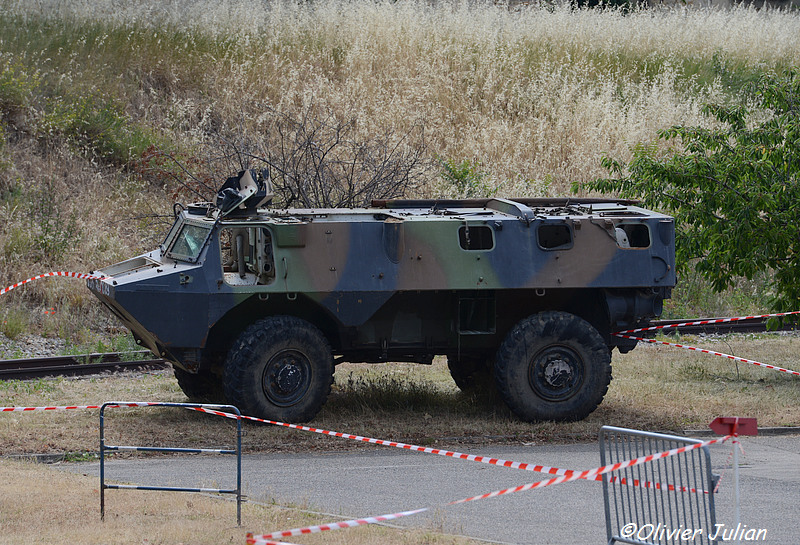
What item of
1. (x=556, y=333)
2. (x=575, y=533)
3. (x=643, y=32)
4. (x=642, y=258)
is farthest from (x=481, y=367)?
(x=643, y=32)

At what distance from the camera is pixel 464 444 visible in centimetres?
1086

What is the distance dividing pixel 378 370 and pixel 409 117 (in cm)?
943

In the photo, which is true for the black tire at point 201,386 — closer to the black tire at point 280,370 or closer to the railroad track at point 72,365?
the black tire at point 280,370

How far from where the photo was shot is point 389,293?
11117mm

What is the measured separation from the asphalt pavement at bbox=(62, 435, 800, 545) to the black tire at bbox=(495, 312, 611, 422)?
0.85 m

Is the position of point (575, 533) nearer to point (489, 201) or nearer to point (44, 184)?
point (489, 201)

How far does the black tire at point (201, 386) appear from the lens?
12117 mm

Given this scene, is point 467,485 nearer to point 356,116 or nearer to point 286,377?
point 286,377

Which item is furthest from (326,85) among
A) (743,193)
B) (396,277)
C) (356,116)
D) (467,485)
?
(467,485)

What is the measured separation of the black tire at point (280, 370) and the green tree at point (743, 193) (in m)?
5.65

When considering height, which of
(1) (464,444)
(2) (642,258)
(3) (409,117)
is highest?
(3) (409,117)

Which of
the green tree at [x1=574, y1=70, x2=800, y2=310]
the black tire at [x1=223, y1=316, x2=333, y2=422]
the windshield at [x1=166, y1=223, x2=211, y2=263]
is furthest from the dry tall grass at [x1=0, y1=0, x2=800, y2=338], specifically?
the green tree at [x1=574, y1=70, x2=800, y2=310]

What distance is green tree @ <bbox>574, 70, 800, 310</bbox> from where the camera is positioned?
13.6 m

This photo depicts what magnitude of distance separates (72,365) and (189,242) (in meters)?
3.68
